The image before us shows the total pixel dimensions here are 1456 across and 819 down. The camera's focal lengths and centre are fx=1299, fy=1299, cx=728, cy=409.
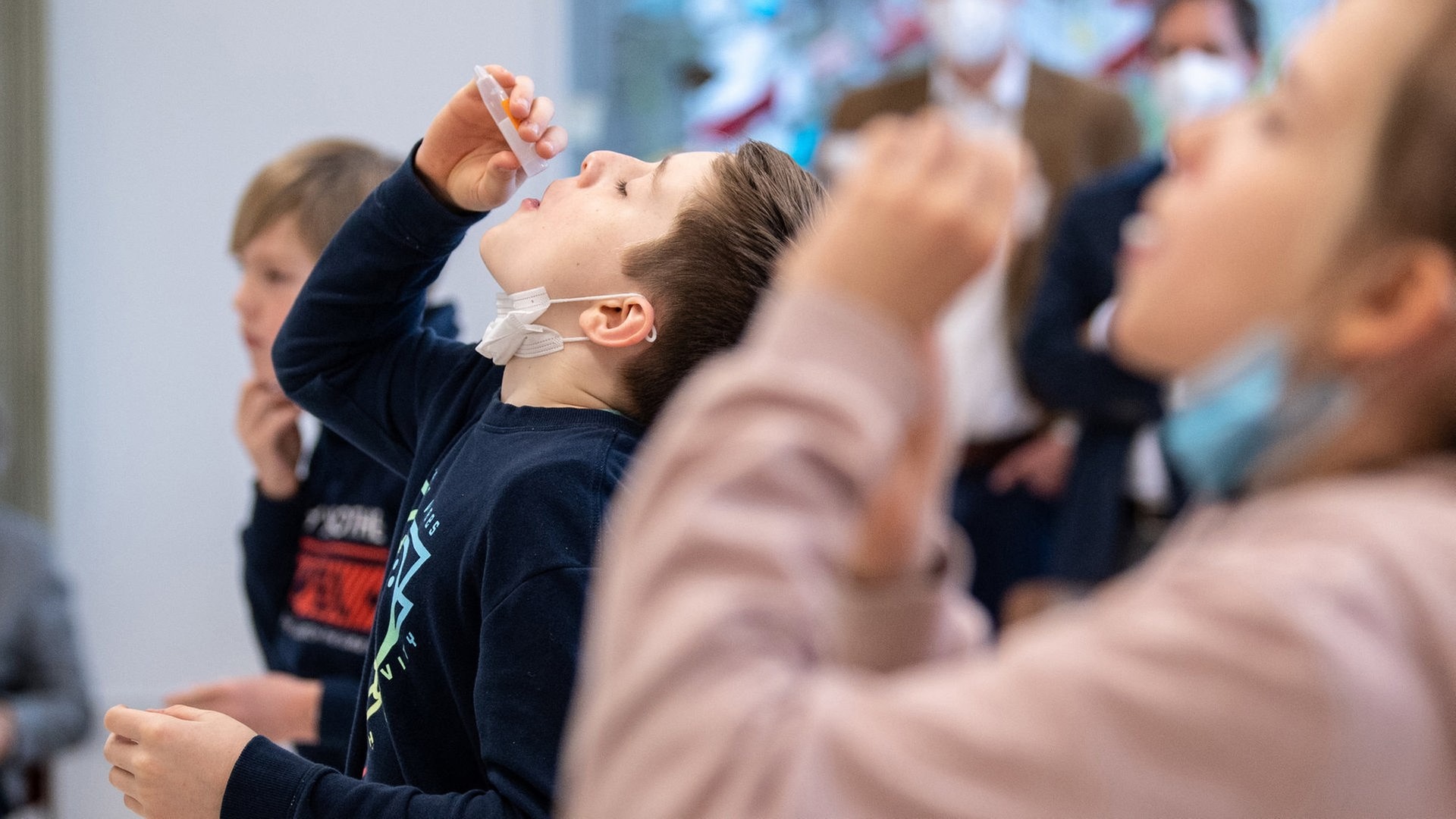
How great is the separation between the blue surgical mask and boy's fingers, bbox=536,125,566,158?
2.57ft

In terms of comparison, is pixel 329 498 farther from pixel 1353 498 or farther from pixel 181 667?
pixel 181 667

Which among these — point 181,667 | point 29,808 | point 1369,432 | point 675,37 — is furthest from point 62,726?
point 1369,432

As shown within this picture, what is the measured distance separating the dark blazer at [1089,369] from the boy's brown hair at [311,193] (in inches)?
51.6

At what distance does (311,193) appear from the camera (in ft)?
6.05

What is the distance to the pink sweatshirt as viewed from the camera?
1.54 feet

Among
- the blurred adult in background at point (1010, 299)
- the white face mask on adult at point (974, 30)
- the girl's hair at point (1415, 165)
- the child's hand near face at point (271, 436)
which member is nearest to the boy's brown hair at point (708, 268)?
the girl's hair at point (1415, 165)

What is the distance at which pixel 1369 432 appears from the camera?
0.55 meters

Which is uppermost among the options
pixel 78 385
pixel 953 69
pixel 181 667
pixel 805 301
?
pixel 805 301

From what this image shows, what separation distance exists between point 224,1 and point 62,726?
5.93 feet

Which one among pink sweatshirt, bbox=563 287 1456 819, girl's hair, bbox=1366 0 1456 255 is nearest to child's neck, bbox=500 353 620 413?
pink sweatshirt, bbox=563 287 1456 819

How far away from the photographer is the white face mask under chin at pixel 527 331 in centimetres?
116

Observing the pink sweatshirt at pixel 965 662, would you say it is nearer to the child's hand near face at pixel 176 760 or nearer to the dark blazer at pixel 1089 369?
the child's hand near face at pixel 176 760

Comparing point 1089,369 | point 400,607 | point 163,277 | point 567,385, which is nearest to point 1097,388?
point 1089,369

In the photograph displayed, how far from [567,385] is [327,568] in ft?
2.25
